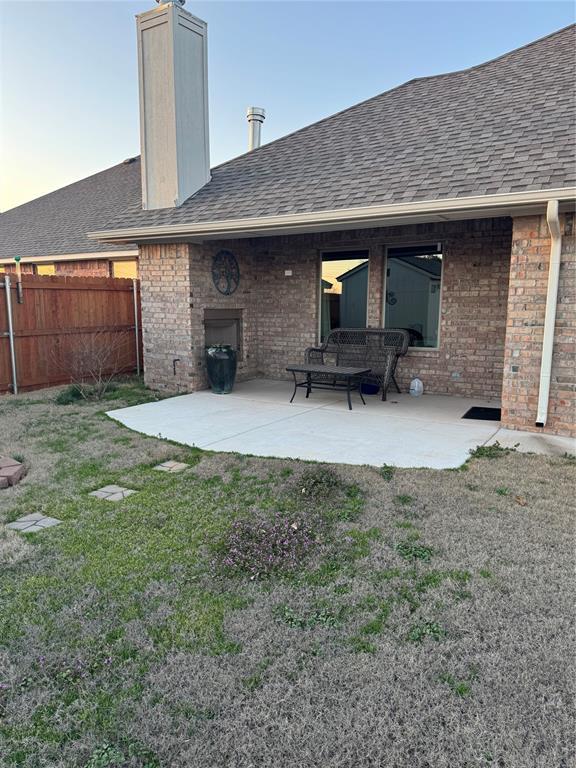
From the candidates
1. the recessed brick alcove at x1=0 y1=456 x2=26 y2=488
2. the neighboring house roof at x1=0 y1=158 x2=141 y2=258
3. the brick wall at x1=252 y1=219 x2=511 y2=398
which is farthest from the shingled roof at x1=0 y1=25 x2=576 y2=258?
the neighboring house roof at x1=0 y1=158 x2=141 y2=258

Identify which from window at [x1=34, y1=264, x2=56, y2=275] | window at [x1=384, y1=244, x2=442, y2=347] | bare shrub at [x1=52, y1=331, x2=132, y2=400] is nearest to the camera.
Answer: window at [x1=384, y1=244, x2=442, y2=347]

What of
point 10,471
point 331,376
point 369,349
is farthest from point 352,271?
point 10,471

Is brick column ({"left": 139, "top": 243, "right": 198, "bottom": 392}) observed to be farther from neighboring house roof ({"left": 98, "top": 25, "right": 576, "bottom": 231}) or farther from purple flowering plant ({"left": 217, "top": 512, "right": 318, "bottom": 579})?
purple flowering plant ({"left": 217, "top": 512, "right": 318, "bottom": 579})

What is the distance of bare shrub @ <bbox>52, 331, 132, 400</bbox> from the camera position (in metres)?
8.92

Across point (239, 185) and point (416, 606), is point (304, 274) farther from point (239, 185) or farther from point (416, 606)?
point (416, 606)

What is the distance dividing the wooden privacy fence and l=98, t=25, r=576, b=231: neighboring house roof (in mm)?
1586

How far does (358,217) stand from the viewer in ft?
20.5

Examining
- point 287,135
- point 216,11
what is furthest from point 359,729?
point 216,11

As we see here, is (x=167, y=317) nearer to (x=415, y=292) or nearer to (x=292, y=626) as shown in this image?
(x=415, y=292)

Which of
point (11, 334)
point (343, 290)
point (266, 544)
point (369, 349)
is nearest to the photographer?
point (266, 544)

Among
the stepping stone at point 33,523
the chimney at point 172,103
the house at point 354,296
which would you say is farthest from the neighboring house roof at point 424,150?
the stepping stone at point 33,523

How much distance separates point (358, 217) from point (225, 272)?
131 inches

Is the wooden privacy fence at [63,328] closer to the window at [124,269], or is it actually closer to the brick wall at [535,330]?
the window at [124,269]

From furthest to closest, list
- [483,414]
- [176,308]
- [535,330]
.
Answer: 1. [176,308]
2. [483,414]
3. [535,330]
